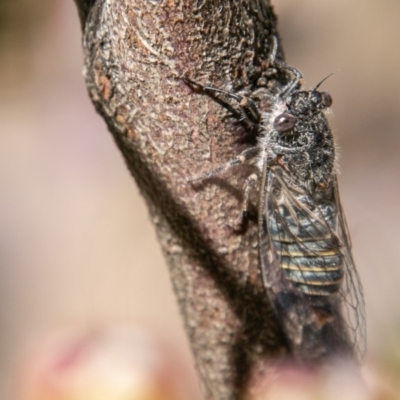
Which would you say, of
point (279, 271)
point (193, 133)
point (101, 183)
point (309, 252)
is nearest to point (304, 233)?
point (309, 252)

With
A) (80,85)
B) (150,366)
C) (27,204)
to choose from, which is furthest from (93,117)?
(150,366)

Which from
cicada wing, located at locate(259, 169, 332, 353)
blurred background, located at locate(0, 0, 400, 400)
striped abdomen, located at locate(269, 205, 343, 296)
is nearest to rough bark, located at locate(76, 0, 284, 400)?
cicada wing, located at locate(259, 169, 332, 353)

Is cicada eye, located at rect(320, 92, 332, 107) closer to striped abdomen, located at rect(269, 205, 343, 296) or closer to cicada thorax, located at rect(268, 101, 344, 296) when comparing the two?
cicada thorax, located at rect(268, 101, 344, 296)

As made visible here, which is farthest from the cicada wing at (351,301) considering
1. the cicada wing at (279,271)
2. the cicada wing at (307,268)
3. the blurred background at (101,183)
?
the blurred background at (101,183)

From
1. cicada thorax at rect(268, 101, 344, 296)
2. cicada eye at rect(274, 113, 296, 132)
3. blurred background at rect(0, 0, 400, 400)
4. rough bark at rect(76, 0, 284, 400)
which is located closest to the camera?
rough bark at rect(76, 0, 284, 400)

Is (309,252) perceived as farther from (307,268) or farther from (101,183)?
(101,183)
